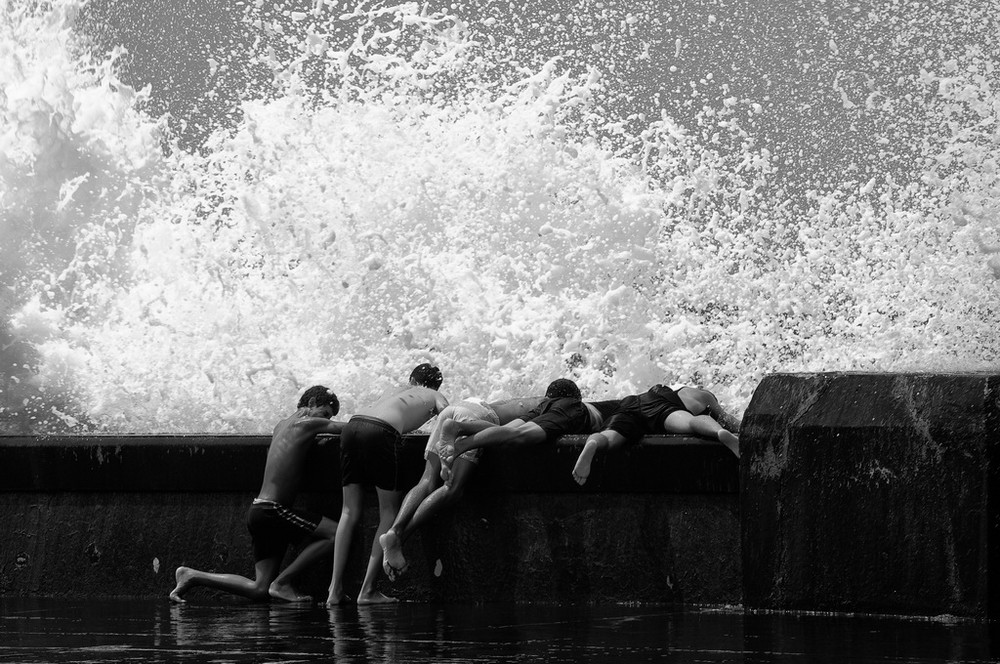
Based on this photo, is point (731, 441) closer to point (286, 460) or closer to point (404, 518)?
point (404, 518)

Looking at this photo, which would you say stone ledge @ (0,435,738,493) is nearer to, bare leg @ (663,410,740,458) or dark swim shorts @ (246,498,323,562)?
bare leg @ (663,410,740,458)

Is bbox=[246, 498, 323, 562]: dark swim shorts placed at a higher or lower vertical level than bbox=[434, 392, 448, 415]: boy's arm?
lower

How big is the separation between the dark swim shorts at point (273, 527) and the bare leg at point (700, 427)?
85.9 inches

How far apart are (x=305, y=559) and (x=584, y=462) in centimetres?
187

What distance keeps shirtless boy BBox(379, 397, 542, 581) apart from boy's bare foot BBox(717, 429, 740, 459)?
55.2 inches

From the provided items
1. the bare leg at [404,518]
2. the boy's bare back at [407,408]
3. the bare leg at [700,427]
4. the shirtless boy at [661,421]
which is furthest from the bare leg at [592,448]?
the boy's bare back at [407,408]

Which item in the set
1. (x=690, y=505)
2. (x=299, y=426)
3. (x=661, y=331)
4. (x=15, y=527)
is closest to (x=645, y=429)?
(x=690, y=505)

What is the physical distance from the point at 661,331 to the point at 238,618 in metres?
10.6

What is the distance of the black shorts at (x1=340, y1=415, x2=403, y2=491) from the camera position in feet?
27.7

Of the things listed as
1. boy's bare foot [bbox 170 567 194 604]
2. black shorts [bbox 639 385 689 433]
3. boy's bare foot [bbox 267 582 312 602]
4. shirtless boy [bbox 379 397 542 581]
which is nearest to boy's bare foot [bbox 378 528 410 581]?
shirtless boy [bbox 379 397 542 581]

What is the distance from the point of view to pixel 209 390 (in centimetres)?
1719

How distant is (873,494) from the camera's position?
690cm

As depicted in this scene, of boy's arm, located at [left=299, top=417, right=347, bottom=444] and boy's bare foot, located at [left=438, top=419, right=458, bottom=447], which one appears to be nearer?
boy's bare foot, located at [left=438, top=419, right=458, bottom=447]

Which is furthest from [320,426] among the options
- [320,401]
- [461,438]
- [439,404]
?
[461,438]
